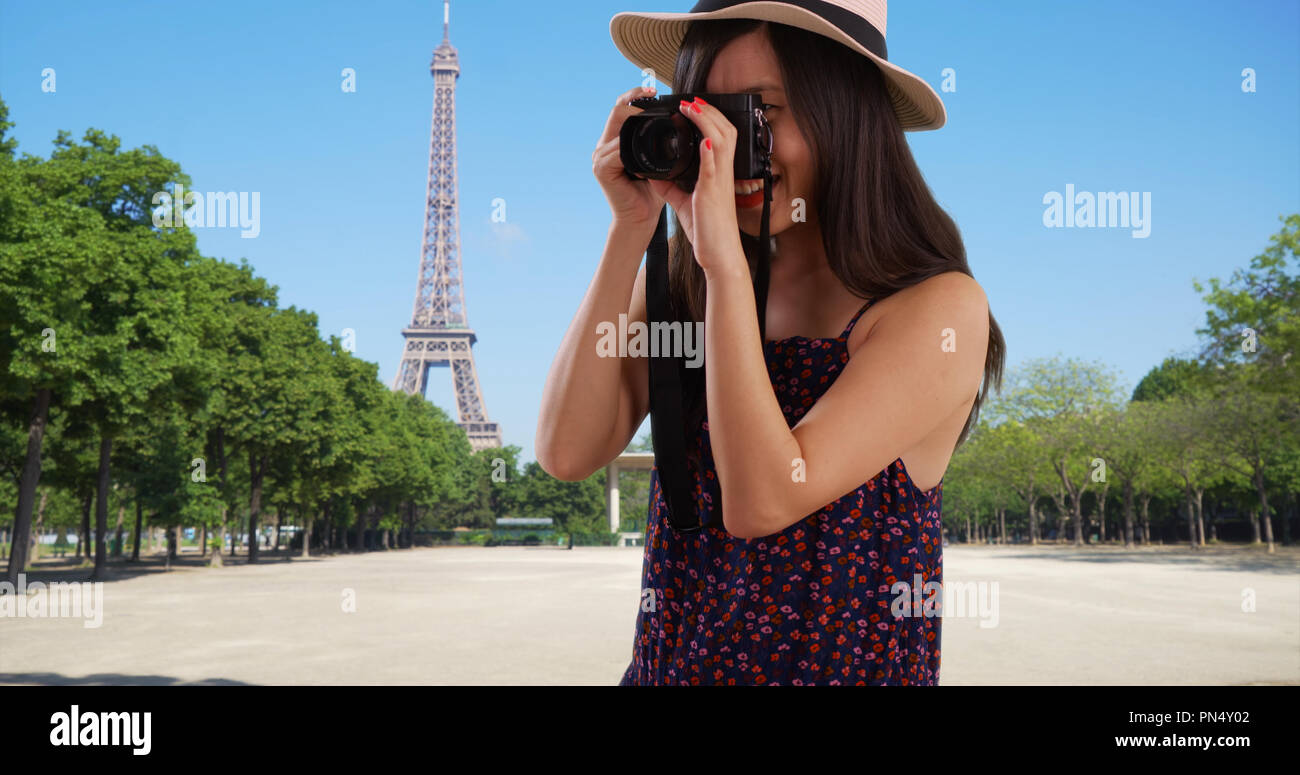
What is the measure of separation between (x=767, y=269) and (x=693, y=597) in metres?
0.53

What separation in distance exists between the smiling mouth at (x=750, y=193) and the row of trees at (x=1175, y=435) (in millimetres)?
30181

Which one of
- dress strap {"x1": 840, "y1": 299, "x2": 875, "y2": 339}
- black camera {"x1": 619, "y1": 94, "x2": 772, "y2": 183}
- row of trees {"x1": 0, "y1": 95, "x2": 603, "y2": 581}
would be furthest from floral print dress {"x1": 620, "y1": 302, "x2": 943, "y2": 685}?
row of trees {"x1": 0, "y1": 95, "x2": 603, "y2": 581}

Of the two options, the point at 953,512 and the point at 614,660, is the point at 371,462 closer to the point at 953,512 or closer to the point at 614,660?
the point at 614,660

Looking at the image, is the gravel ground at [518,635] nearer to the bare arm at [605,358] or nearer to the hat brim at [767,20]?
the bare arm at [605,358]

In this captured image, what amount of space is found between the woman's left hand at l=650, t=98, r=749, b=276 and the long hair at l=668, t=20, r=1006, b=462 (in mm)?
173

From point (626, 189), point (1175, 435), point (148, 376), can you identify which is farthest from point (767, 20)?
point (1175, 435)

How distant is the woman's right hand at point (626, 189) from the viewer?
1.71 m

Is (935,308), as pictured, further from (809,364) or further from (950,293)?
(809,364)

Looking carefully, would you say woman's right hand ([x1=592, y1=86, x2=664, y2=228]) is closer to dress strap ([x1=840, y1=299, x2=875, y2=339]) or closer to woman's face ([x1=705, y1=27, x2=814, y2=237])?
woman's face ([x1=705, y1=27, x2=814, y2=237])

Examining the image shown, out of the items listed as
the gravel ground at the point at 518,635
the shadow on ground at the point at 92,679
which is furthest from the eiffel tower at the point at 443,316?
the shadow on ground at the point at 92,679

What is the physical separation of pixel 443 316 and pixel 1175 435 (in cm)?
5561

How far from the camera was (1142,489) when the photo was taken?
56625 mm

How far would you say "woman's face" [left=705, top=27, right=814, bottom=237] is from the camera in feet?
5.21

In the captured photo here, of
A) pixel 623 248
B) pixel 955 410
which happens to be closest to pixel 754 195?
pixel 623 248
